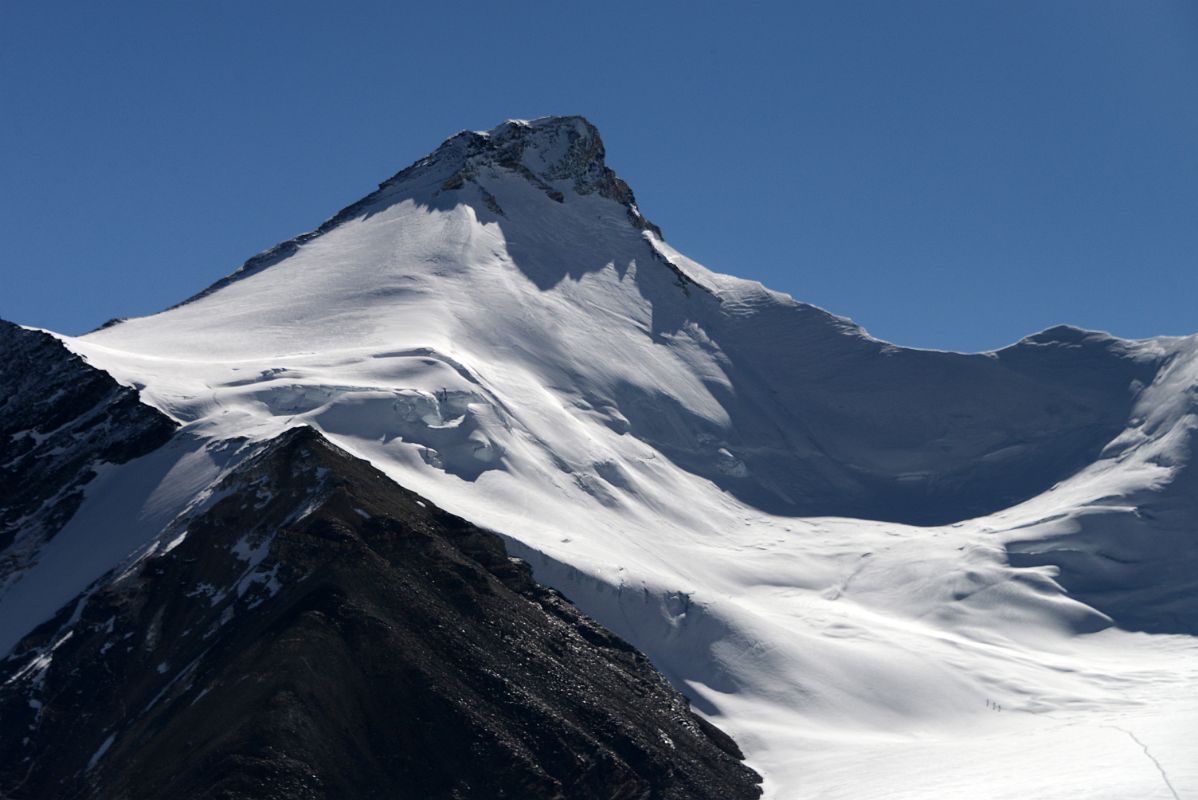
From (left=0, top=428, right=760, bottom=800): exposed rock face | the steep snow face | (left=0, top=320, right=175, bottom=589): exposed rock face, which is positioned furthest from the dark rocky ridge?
(left=0, top=428, right=760, bottom=800): exposed rock face

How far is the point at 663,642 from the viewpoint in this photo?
9750 centimetres

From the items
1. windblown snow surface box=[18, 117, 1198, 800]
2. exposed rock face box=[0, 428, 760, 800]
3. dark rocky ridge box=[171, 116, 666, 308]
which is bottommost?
exposed rock face box=[0, 428, 760, 800]

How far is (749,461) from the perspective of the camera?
142875 millimetres

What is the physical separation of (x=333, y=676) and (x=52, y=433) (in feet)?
123

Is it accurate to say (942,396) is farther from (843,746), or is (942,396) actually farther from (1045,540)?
(843,746)

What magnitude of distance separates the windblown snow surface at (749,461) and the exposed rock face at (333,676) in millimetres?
6427

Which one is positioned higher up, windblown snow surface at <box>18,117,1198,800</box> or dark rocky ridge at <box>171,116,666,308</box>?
dark rocky ridge at <box>171,116,666,308</box>

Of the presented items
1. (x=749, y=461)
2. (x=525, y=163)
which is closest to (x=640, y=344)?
(x=749, y=461)

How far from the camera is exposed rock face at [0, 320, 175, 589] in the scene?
91.0 m

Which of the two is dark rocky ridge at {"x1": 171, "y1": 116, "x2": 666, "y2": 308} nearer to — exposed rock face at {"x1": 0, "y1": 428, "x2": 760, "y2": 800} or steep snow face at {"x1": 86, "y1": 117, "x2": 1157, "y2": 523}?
steep snow face at {"x1": 86, "y1": 117, "x2": 1157, "y2": 523}

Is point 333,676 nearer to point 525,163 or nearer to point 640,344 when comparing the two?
point 640,344

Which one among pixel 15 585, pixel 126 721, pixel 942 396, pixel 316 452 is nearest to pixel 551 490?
pixel 316 452

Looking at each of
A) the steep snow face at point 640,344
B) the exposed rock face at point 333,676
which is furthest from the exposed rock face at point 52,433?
the steep snow face at point 640,344

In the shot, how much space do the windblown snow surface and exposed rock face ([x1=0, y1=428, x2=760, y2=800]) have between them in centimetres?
643
